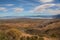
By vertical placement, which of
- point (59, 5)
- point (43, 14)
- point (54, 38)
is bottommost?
point (54, 38)

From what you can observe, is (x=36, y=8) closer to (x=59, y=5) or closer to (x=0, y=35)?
(x=59, y=5)

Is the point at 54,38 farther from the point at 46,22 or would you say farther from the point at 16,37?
the point at 16,37

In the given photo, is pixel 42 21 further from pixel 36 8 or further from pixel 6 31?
pixel 6 31

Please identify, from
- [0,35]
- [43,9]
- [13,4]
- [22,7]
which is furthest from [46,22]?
[0,35]

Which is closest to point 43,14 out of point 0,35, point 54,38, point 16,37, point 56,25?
point 56,25

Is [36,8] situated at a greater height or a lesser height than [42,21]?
greater

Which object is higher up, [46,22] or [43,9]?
[43,9]

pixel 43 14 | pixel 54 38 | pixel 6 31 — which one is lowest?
pixel 54 38

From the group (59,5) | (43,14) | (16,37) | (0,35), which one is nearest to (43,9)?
(43,14)
